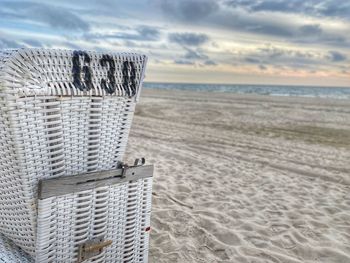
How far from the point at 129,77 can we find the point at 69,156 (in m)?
0.56

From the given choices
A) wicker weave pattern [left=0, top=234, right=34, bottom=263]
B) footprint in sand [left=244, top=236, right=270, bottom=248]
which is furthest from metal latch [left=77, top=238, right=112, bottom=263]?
footprint in sand [left=244, top=236, right=270, bottom=248]

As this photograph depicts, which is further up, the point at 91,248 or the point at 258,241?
the point at 91,248

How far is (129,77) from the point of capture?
217cm

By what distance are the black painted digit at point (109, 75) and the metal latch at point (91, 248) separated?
868 mm

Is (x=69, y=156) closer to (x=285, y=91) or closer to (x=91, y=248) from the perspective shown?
(x=91, y=248)

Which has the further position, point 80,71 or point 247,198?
point 247,198

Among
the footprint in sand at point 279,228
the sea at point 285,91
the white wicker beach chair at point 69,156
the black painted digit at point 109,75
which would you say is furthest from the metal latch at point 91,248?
the sea at point 285,91

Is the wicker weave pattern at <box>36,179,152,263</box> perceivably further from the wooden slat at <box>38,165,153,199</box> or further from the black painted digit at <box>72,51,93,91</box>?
the black painted digit at <box>72,51,93,91</box>

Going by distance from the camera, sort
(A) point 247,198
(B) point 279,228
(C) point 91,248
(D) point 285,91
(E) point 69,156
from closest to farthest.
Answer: (E) point 69,156, (C) point 91,248, (B) point 279,228, (A) point 247,198, (D) point 285,91

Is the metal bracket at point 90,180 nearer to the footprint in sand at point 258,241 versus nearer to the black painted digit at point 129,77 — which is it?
the black painted digit at point 129,77

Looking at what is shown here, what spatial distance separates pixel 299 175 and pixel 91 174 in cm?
487

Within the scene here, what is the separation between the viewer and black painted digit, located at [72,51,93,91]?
1.89 metres

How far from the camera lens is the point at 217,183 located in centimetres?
538

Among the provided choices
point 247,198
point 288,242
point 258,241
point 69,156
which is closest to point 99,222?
point 69,156
